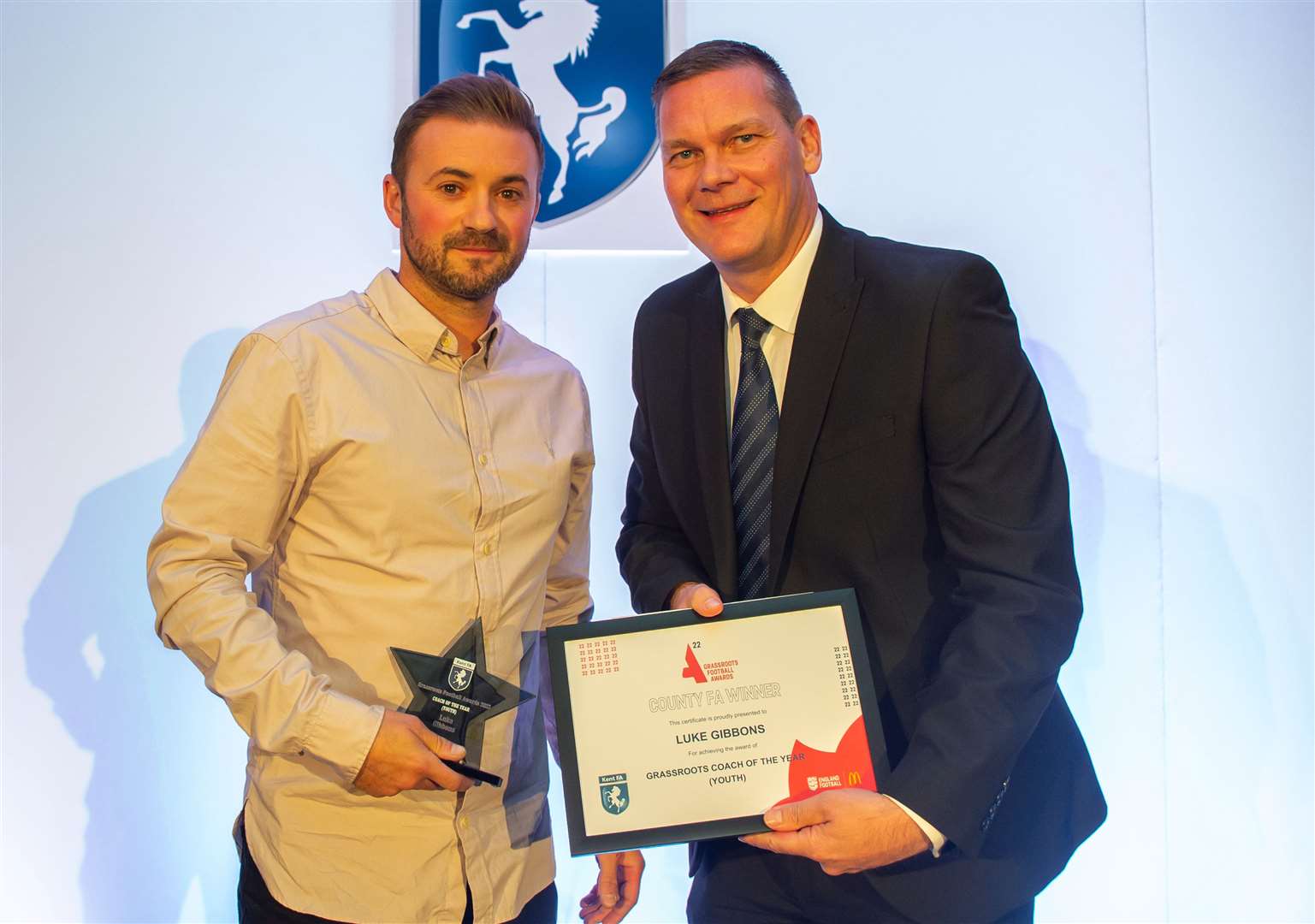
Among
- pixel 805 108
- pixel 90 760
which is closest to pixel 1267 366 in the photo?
pixel 805 108

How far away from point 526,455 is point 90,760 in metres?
1.86

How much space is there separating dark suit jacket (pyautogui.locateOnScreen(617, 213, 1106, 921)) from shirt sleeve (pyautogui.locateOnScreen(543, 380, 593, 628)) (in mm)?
343

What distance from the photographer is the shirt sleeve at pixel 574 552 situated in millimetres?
2082

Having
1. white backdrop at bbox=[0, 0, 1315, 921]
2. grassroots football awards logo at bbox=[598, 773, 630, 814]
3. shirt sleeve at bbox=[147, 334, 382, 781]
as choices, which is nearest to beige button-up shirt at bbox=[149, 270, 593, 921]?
shirt sleeve at bbox=[147, 334, 382, 781]

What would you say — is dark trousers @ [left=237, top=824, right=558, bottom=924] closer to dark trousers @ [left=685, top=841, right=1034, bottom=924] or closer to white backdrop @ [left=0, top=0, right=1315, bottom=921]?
dark trousers @ [left=685, top=841, right=1034, bottom=924]

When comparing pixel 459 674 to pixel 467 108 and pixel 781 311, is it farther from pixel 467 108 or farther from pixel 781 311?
pixel 467 108

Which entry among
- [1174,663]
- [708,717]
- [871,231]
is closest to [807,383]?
[708,717]

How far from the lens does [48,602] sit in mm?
2836

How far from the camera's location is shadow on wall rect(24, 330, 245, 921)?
2.83 meters

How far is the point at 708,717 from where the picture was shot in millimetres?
1528

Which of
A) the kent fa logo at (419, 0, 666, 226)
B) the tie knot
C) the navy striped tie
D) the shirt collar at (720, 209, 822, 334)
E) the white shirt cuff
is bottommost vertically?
the white shirt cuff

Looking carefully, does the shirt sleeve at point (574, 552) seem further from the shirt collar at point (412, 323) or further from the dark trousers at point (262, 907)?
the dark trousers at point (262, 907)

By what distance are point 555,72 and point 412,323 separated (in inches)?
54.0

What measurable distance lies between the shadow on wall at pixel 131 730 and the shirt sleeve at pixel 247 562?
1.33 meters
